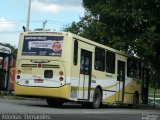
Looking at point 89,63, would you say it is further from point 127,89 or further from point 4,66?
point 4,66

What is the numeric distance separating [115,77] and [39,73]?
19.6 feet

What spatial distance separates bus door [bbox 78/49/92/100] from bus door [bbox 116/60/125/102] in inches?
157

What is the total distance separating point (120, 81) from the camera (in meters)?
28.8

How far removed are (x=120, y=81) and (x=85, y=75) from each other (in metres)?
4.87

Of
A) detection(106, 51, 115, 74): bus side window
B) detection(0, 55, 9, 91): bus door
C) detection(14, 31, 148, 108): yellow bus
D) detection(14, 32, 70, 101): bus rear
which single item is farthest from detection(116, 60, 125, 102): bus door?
detection(0, 55, 9, 91): bus door

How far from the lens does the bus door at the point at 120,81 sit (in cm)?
2844

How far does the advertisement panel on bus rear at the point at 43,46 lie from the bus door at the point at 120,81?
621 cm

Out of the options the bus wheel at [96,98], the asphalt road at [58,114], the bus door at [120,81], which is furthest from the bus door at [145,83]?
the asphalt road at [58,114]

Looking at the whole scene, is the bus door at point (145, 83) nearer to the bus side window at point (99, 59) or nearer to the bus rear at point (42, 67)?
the bus side window at point (99, 59)

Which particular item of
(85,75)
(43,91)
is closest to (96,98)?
(85,75)

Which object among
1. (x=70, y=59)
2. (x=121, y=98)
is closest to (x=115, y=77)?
(x=121, y=98)

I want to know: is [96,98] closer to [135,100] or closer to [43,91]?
[43,91]

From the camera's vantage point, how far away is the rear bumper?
22531 mm

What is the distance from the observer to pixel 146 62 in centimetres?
3241
